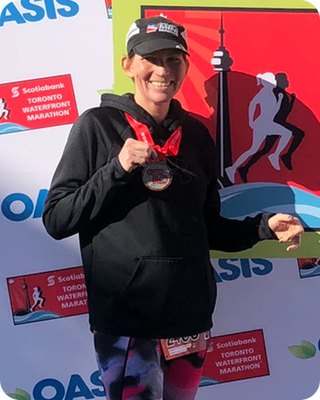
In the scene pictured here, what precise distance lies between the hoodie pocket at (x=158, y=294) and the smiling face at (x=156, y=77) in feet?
1.31

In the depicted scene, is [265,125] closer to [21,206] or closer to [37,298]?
[21,206]

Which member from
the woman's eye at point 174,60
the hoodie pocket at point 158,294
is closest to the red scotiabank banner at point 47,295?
the hoodie pocket at point 158,294

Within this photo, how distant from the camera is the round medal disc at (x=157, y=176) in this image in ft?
4.89

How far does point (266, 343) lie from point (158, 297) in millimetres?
795

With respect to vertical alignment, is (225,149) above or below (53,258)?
above

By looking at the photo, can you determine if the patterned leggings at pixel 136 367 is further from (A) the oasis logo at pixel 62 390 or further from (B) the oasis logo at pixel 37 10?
(B) the oasis logo at pixel 37 10

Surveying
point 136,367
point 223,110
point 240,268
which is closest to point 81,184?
point 136,367

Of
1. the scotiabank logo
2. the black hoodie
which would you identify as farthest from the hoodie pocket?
the scotiabank logo

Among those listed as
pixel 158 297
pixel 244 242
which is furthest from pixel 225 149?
pixel 158 297

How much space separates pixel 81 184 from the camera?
1488 mm

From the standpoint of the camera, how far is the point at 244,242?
5.61 ft

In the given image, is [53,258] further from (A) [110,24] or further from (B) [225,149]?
(A) [110,24]

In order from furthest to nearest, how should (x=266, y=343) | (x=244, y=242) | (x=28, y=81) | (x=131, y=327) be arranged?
(x=266, y=343)
(x=28, y=81)
(x=244, y=242)
(x=131, y=327)

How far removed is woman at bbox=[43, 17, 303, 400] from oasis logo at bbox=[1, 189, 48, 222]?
52 centimetres
